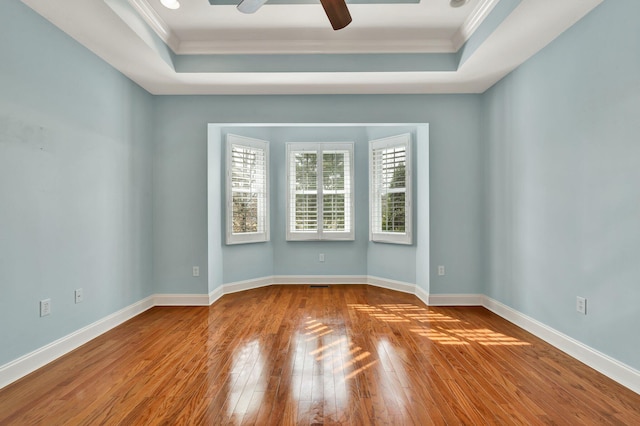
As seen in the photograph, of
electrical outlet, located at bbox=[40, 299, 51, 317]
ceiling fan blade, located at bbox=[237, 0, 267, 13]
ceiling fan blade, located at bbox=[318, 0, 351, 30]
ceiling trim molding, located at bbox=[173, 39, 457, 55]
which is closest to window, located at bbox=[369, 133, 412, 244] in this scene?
ceiling trim molding, located at bbox=[173, 39, 457, 55]

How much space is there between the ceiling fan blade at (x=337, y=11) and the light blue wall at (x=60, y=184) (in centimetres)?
215

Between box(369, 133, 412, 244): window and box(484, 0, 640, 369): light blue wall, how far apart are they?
4.17ft

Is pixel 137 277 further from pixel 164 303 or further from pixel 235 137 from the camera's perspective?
pixel 235 137

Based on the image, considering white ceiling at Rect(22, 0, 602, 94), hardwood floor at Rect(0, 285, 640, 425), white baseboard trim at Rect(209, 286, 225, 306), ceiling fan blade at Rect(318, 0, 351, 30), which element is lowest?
hardwood floor at Rect(0, 285, 640, 425)

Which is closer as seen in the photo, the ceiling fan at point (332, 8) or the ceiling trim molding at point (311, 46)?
the ceiling fan at point (332, 8)

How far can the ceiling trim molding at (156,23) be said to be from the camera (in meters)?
2.76

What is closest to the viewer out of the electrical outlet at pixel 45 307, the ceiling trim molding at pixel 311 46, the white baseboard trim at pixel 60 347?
the white baseboard trim at pixel 60 347

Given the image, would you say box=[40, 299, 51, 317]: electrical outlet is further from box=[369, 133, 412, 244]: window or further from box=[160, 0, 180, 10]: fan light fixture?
box=[369, 133, 412, 244]: window

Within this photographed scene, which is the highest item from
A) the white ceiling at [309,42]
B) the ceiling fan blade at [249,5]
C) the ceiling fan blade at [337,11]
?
the white ceiling at [309,42]

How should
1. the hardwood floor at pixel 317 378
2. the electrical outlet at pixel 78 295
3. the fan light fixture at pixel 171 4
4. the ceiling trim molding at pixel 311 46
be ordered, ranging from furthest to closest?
1. the ceiling trim molding at pixel 311 46
2. the electrical outlet at pixel 78 295
3. the fan light fixture at pixel 171 4
4. the hardwood floor at pixel 317 378

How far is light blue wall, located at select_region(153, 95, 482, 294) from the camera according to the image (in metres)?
4.14

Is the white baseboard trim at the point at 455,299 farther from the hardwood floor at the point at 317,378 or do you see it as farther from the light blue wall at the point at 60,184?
the light blue wall at the point at 60,184

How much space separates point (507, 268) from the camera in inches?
143

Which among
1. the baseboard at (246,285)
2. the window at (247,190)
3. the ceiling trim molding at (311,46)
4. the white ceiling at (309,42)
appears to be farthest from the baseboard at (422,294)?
the ceiling trim molding at (311,46)
